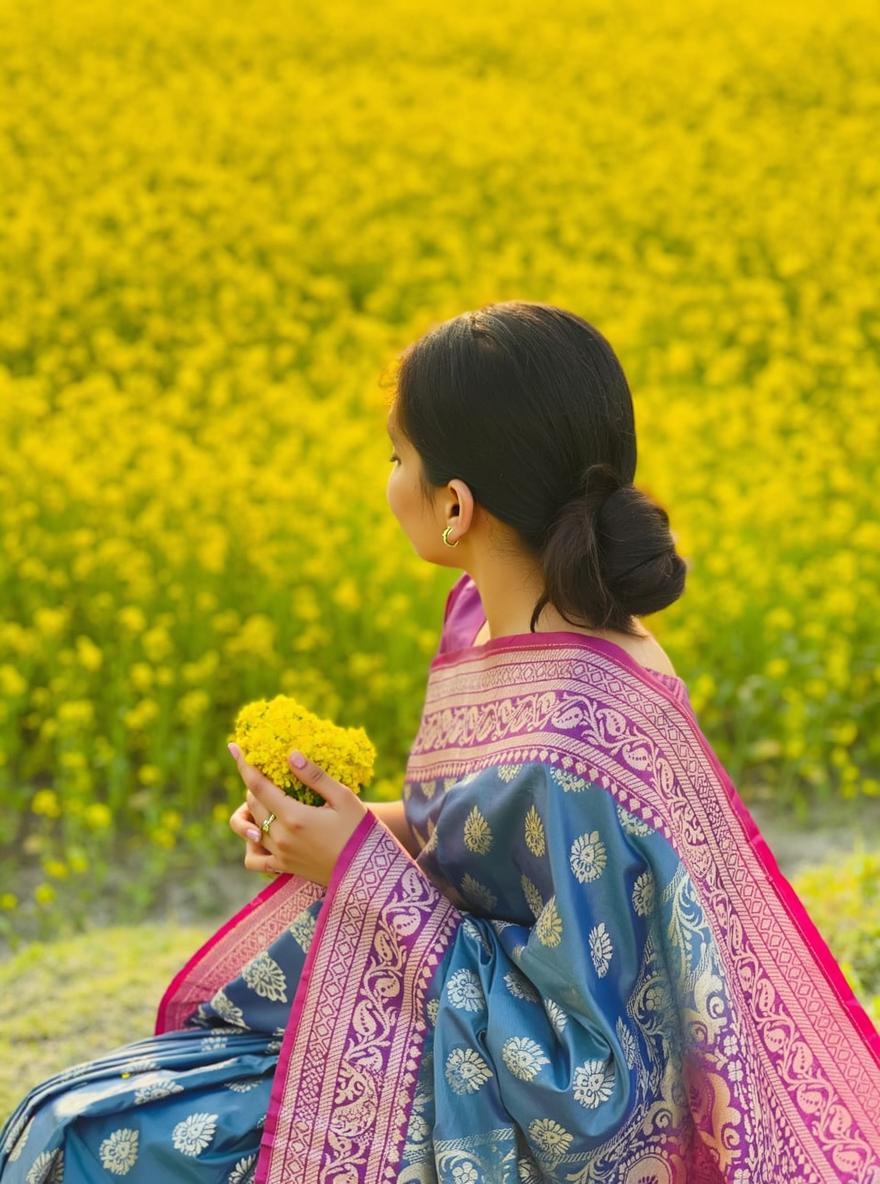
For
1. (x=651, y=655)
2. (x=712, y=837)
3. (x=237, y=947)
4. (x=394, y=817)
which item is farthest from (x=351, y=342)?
(x=712, y=837)

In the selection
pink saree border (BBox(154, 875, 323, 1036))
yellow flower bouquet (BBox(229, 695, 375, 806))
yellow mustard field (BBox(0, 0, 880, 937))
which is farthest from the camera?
yellow mustard field (BBox(0, 0, 880, 937))

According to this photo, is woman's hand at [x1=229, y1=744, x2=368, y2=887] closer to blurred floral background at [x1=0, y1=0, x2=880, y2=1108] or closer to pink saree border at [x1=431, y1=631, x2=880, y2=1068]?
pink saree border at [x1=431, y1=631, x2=880, y2=1068]

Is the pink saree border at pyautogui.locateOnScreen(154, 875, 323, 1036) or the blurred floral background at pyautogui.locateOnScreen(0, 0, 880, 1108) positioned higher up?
the blurred floral background at pyautogui.locateOnScreen(0, 0, 880, 1108)

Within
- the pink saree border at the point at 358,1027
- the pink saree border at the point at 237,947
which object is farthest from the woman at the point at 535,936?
the pink saree border at the point at 237,947

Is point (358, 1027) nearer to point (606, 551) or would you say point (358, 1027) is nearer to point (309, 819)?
point (309, 819)

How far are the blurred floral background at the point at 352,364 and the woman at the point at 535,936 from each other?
26cm

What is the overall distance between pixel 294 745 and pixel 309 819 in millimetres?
84

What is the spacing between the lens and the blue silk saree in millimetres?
1705

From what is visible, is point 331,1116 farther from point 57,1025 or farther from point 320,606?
point 320,606

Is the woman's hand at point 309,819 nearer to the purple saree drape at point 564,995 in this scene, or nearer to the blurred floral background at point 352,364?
the purple saree drape at point 564,995

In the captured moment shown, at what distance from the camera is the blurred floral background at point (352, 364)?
435 centimetres

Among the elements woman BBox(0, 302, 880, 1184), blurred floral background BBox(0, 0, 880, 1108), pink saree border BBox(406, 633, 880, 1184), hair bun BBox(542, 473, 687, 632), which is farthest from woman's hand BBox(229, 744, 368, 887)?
blurred floral background BBox(0, 0, 880, 1108)

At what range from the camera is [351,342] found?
23.6 ft

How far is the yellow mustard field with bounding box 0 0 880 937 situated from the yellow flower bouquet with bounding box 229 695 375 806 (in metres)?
0.45
